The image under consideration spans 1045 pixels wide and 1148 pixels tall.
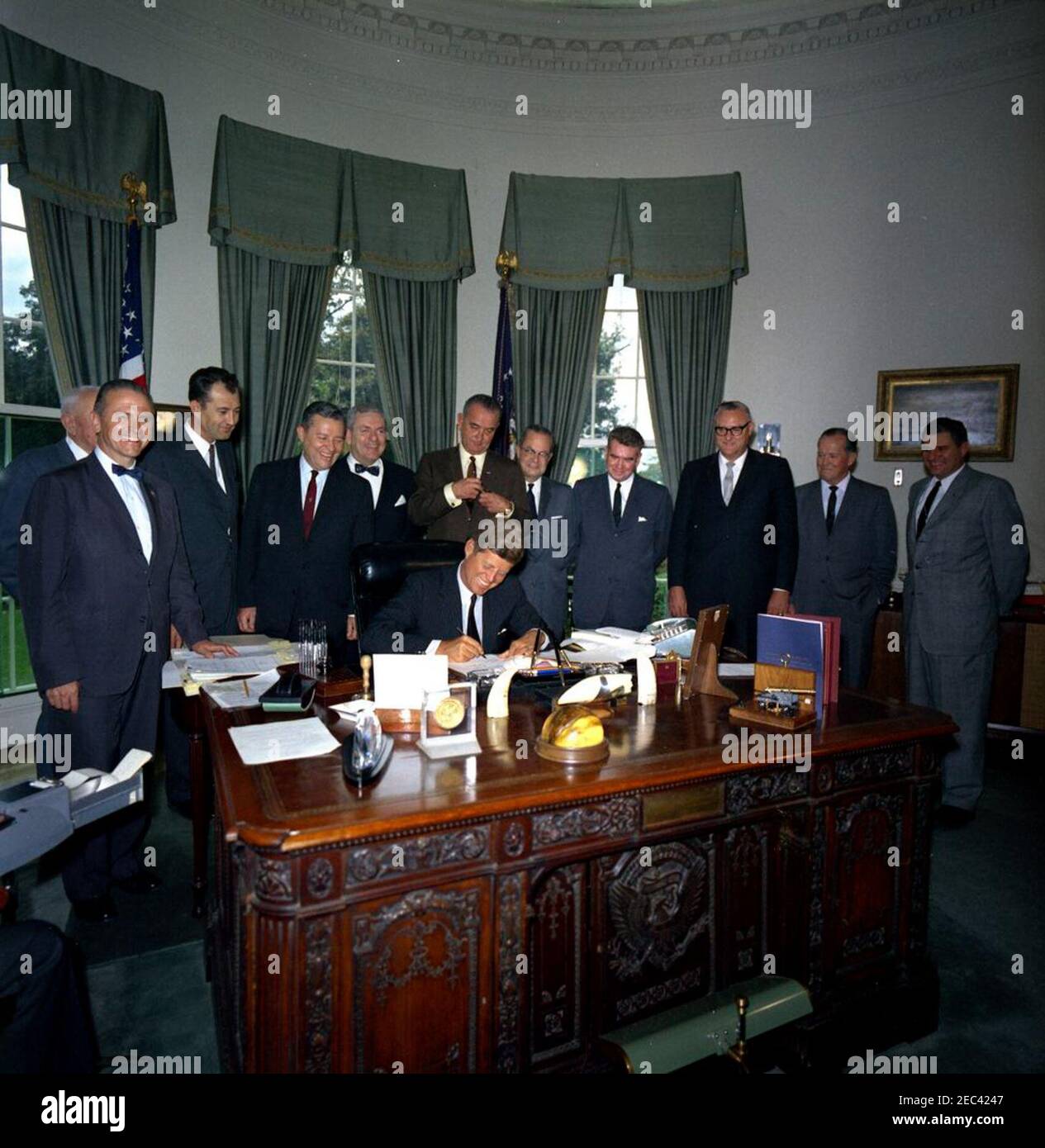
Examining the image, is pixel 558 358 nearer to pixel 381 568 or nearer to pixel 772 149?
pixel 772 149

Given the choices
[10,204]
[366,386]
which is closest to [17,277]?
[10,204]

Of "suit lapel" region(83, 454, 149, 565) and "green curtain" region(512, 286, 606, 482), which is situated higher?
"green curtain" region(512, 286, 606, 482)

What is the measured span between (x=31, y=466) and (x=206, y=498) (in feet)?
2.71

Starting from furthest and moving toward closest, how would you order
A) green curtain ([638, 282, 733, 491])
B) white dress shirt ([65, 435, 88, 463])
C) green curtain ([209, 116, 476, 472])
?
1. green curtain ([638, 282, 733, 491])
2. green curtain ([209, 116, 476, 472])
3. white dress shirt ([65, 435, 88, 463])

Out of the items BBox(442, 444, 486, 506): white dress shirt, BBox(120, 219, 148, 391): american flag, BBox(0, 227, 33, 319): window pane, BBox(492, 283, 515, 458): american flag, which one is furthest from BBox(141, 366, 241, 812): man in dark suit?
BBox(492, 283, 515, 458): american flag

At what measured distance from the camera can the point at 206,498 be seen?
3809 mm

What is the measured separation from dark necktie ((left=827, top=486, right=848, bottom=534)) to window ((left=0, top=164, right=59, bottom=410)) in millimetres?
4681

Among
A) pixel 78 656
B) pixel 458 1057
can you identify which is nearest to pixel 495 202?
pixel 78 656

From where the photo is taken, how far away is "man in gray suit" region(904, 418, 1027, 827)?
12.9 ft

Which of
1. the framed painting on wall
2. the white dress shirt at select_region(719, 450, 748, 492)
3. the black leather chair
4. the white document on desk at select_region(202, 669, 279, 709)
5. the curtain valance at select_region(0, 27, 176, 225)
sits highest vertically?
the curtain valance at select_region(0, 27, 176, 225)

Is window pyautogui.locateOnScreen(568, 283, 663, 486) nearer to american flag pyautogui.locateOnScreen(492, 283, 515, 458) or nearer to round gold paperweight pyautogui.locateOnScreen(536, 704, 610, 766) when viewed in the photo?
american flag pyautogui.locateOnScreen(492, 283, 515, 458)

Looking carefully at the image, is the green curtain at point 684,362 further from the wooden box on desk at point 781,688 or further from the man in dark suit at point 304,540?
the wooden box on desk at point 781,688

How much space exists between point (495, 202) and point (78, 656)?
5.00 m

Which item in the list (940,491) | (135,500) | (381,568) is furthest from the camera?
(940,491)
